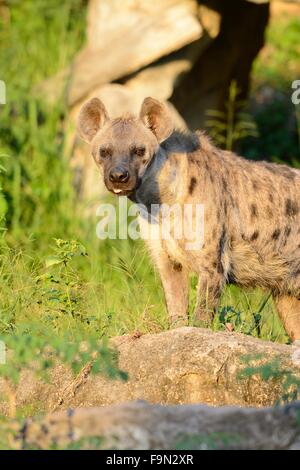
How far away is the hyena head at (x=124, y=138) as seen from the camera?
556 cm

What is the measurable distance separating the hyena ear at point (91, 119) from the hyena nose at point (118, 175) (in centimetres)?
51

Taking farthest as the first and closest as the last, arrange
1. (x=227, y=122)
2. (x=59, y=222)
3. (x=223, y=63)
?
(x=227, y=122) < (x=223, y=63) < (x=59, y=222)

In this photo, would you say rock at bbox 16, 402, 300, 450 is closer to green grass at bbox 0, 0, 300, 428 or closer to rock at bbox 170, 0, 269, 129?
green grass at bbox 0, 0, 300, 428

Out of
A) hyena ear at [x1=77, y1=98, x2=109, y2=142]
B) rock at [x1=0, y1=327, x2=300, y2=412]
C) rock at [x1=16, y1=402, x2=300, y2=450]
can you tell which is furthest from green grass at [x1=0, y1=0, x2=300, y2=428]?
rock at [x1=16, y1=402, x2=300, y2=450]

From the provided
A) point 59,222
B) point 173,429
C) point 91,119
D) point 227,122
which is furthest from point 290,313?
point 227,122

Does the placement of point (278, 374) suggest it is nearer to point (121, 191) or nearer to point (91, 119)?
point (121, 191)

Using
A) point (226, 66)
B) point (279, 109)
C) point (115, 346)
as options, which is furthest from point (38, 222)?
point (279, 109)

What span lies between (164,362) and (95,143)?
1.58m

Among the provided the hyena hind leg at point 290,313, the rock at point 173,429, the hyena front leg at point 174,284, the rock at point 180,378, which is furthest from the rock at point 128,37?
the rock at point 173,429

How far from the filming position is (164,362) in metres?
4.68

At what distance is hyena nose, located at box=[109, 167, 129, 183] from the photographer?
5.50 metres

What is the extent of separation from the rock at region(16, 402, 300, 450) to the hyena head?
2.06 meters

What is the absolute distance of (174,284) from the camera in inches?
232

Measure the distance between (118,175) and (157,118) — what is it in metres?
0.48
